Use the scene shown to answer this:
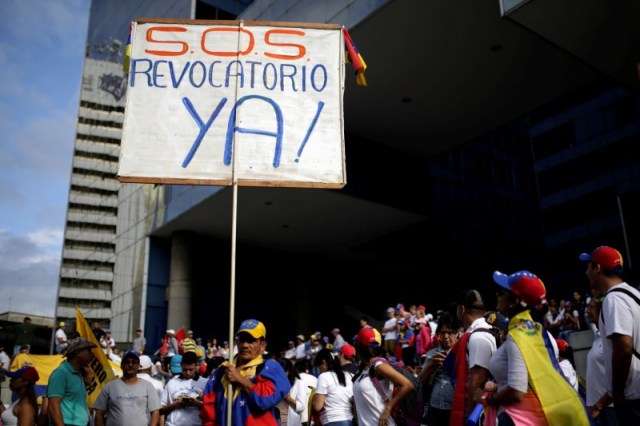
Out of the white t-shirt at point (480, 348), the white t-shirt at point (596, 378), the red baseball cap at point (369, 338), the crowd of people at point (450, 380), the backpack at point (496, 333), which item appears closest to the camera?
the crowd of people at point (450, 380)

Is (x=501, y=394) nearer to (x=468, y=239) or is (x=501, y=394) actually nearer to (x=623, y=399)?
(x=623, y=399)

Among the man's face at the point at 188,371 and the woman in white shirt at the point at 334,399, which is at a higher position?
the man's face at the point at 188,371

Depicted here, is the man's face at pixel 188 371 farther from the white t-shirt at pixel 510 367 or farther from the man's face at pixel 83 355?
the white t-shirt at pixel 510 367

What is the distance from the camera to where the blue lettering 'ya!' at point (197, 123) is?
16.9ft

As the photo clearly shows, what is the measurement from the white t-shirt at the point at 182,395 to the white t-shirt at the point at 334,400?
1368 millimetres

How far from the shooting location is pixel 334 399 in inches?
249

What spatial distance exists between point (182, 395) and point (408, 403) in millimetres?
2538

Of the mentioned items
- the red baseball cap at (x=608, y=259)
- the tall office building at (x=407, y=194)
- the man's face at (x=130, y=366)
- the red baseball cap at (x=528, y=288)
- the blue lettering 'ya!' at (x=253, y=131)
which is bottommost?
the man's face at (x=130, y=366)

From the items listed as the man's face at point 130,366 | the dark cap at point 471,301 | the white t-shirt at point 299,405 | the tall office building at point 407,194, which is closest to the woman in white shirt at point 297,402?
the white t-shirt at point 299,405

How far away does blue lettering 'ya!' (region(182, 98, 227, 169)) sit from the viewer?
516cm

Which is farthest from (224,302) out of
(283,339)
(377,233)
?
(377,233)

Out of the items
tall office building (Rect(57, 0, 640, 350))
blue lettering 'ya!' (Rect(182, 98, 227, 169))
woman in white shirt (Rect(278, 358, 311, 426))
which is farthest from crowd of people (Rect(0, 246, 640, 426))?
tall office building (Rect(57, 0, 640, 350))

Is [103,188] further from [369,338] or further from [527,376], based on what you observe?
[527,376]

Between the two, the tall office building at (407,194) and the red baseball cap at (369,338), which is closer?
the red baseball cap at (369,338)
